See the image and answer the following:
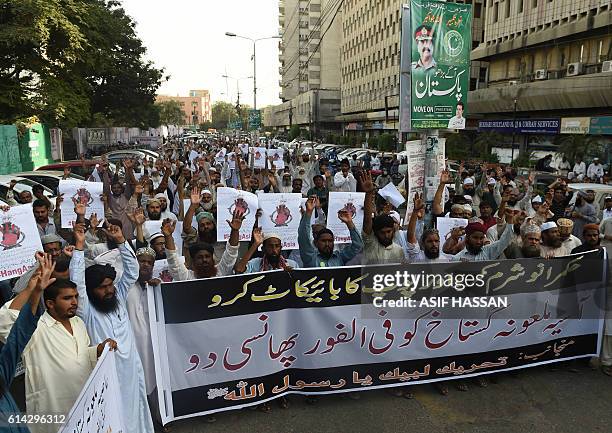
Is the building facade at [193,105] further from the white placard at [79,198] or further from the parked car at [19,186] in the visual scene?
the white placard at [79,198]

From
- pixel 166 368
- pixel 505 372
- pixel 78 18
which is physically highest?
pixel 78 18

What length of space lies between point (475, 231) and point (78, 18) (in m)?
20.4

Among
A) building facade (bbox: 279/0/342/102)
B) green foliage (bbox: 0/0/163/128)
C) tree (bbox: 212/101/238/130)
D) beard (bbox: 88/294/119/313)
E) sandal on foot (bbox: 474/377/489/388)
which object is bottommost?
sandal on foot (bbox: 474/377/489/388)

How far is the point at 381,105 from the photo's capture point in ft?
167

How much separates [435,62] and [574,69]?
21.0 metres

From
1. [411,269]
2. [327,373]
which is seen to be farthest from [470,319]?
[327,373]

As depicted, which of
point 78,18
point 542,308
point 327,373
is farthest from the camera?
point 78,18

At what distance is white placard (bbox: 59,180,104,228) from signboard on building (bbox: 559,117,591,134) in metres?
23.6

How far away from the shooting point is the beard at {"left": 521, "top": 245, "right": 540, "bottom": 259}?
4.77 meters

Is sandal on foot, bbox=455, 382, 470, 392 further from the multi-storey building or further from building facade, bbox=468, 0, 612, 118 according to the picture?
the multi-storey building

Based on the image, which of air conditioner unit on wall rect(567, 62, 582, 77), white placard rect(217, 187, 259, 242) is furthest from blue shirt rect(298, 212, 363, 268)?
air conditioner unit on wall rect(567, 62, 582, 77)

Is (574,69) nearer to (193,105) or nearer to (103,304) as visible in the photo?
(103,304)

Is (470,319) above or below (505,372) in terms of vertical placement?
above

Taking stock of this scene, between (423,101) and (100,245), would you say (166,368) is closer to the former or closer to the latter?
(100,245)
